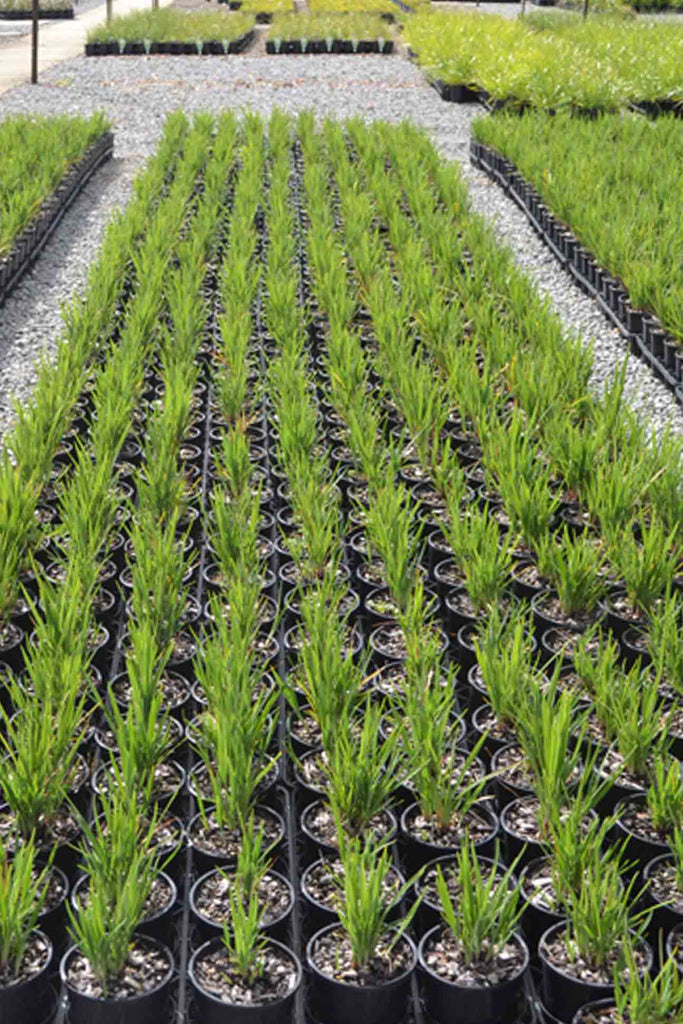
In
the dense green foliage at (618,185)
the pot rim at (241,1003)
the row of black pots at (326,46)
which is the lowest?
the row of black pots at (326,46)

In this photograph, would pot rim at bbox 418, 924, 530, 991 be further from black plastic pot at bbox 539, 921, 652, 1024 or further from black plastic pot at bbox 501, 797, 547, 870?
black plastic pot at bbox 501, 797, 547, 870

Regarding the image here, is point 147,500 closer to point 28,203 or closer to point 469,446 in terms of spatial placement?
point 469,446

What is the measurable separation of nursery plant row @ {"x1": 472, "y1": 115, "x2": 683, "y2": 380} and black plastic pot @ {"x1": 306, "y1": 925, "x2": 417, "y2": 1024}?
3.49 meters

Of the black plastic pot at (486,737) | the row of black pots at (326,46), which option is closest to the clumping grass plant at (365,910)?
the black plastic pot at (486,737)

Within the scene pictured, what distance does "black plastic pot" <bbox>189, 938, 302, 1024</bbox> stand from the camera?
203 cm

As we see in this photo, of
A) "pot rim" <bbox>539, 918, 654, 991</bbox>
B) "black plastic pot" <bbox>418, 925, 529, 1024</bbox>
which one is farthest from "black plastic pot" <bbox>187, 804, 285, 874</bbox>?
"pot rim" <bbox>539, 918, 654, 991</bbox>

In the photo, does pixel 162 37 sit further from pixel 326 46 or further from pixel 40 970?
pixel 40 970

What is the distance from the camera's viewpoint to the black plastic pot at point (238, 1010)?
6.67 feet

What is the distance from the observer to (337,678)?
2.57 meters

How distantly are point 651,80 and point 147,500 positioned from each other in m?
9.51

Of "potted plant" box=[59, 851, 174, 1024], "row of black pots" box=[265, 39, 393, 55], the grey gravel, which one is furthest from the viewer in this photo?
"row of black pots" box=[265, 39, 393, 55]

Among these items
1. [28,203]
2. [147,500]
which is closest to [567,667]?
[147,500]

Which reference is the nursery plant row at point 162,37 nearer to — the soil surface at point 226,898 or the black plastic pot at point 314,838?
the black plastic pot at point 314,838

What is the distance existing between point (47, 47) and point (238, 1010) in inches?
689
